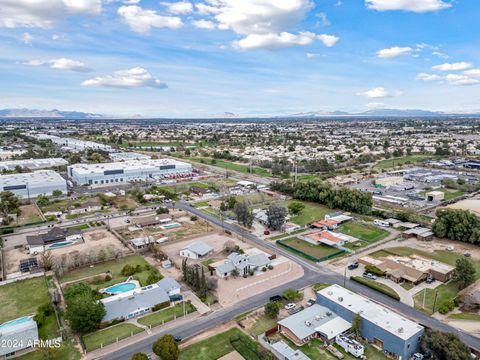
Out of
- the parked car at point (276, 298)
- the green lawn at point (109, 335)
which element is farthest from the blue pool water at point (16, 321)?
the parked car at point (276, 298)

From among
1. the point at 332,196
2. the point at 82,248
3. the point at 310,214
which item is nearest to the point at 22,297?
the point at 82,248

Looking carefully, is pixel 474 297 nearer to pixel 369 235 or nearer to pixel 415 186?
pixel 369 235

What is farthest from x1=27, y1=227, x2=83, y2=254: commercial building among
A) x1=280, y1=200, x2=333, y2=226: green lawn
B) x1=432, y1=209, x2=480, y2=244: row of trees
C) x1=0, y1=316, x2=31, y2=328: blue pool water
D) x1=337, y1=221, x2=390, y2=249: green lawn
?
x1=432, y1=209, x2=480, y2=244: row of trees

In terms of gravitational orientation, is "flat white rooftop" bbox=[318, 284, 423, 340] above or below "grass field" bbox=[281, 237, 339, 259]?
above

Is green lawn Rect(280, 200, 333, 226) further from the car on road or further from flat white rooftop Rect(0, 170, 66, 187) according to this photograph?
flat white rooftop Rect(0, 170, 66, 187)

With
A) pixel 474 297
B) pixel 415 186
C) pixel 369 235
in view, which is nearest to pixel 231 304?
pixel 474 297

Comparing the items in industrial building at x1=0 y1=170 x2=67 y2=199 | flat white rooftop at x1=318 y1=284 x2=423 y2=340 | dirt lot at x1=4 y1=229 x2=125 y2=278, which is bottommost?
dirt lot at x1=4 y1=229 x2=125 y2=278
